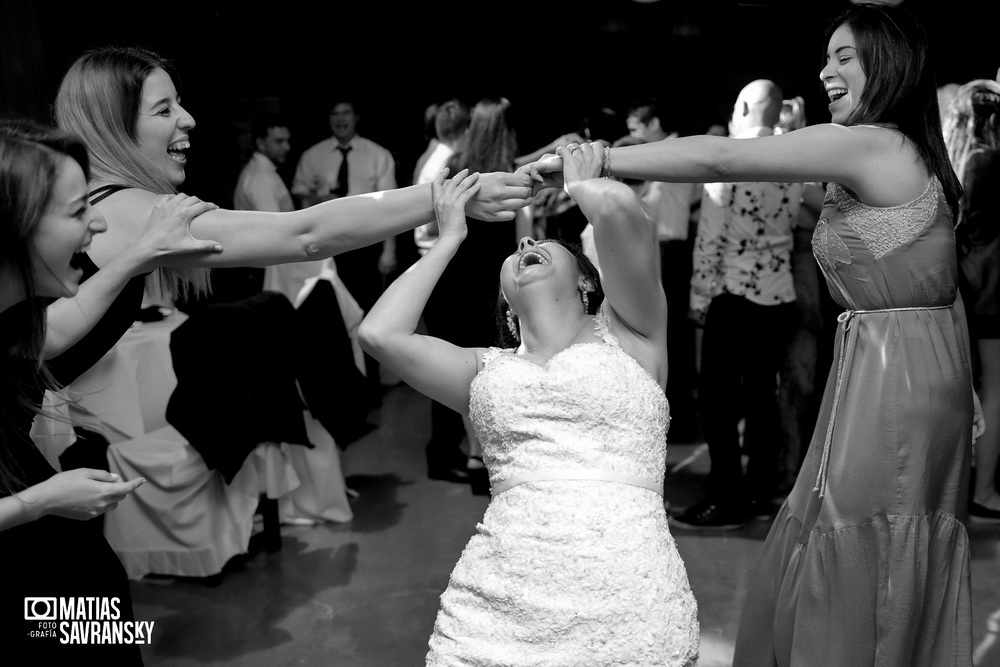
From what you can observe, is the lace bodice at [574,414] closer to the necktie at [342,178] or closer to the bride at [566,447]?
the bride at [566,447]

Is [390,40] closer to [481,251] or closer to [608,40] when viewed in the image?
[608,40]

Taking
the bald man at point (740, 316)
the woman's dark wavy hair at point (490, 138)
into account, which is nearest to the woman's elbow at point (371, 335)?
the bald man at point (740, 316)

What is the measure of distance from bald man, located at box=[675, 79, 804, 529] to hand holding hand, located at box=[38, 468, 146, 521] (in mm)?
2644

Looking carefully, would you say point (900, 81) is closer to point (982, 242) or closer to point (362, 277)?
point (982, 242)

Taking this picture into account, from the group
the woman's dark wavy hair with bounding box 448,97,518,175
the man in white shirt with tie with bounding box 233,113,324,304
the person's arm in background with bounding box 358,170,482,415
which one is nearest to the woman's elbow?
the person's arm in background with bounding box 358,170,482,415

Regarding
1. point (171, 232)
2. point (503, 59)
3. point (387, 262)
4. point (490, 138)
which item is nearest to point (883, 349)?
→ point (171, 232)

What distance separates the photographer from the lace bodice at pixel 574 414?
65.5 inches

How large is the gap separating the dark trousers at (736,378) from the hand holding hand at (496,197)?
6.24ft

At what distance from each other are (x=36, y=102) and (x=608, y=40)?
577 centimetres

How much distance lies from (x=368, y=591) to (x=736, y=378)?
5.08 feet

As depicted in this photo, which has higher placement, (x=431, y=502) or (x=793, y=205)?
(x=793, y=205)

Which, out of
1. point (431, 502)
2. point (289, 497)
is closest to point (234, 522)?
point (289, 497)

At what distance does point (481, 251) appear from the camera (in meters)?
4.04

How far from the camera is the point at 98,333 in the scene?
1.80 metres
